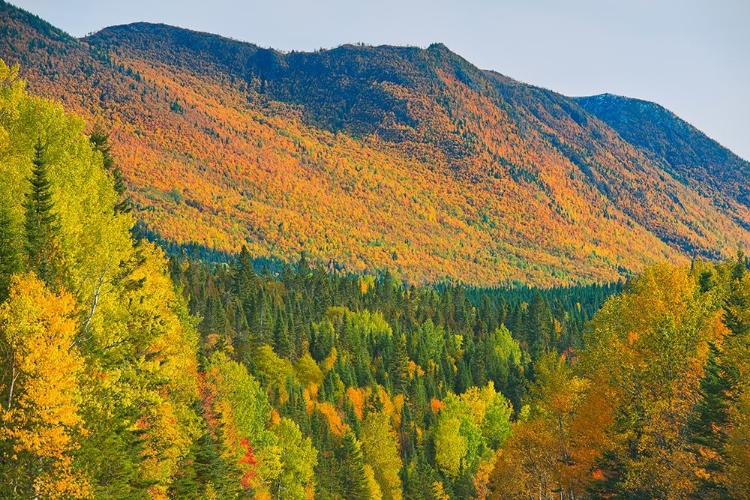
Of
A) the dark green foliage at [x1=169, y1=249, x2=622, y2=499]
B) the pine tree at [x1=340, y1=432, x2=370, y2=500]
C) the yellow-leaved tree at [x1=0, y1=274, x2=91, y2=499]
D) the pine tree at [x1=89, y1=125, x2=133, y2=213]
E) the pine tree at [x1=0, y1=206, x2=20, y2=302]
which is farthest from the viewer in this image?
the dark green foliage at [x1=169, y1=249, x2=622, y2=499]

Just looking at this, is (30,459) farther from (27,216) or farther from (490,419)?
(490,419)

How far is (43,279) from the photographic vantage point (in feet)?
92.0

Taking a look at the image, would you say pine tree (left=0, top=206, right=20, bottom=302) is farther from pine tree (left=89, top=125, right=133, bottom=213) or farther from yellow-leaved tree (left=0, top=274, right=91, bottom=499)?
pine tree (left=89, top=125, right=133, bottom=213)

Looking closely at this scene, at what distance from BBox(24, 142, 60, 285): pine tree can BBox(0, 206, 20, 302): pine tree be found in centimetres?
51

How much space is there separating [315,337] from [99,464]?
333 feet

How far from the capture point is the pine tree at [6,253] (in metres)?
26.9

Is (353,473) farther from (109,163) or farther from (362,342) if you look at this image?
(109,163)

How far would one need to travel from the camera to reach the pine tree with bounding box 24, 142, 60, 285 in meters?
28.1

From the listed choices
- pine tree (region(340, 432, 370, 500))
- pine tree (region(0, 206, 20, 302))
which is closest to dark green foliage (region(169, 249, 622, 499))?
pine tree (region(340, 432, 370, 500))

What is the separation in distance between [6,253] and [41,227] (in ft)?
5.08

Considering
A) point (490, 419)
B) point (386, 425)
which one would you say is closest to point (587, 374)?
point (386, 425)

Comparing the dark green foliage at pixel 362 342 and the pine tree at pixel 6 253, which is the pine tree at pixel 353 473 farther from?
the pine tree at pixel 6 253

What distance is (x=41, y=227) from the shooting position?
28.6 m

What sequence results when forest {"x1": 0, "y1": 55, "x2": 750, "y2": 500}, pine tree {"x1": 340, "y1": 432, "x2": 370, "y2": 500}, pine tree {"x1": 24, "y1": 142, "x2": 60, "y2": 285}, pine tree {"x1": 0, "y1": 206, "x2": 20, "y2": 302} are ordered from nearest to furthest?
forest {"x1": 0, "y1": 55, "x2": 750, "y2": 500} → pine tree {"x1": 0, "y1": 206, "x2": 20, "y2": 302} → pine tree {"x1": 24, "y1": 142, "x2": 60, "y2": 285} → pine tree {"x1": 340, "y1": 432, "x2": 370, "y2": 500}
